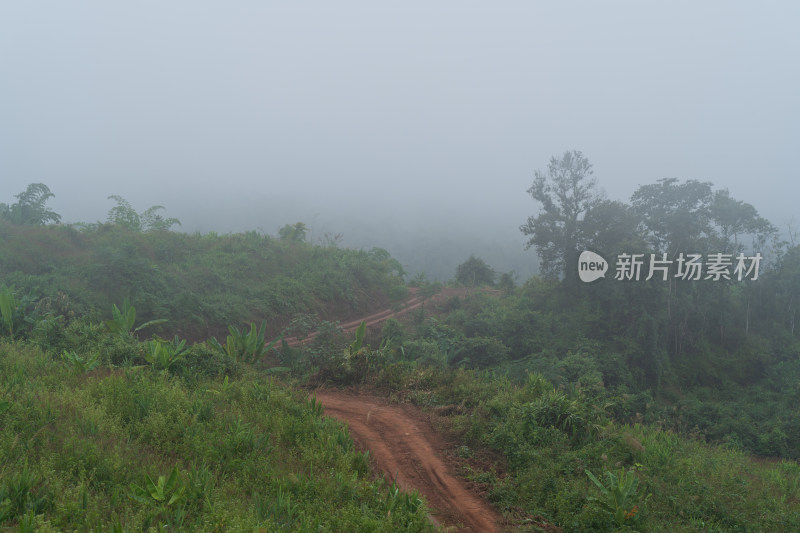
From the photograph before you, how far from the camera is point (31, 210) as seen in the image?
66.6 feet

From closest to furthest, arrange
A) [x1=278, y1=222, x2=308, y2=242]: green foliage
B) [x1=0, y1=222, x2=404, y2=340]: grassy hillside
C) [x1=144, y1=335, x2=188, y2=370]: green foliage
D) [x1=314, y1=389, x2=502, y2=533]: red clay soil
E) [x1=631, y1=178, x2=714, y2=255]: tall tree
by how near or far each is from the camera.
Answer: [x1=314, y1=389, x2=502, y2=533]: red clay soil < [x1=144, y1=335, x2=188, y2=370]: green foliage < [x1=0, y1=222, x2=404, y2=340]: grassy hillside < [x1=631, y1=178, x2=714, y2=255]: tall tree < [x1=278, y1=222, x2=308, y2=242]: green foliage

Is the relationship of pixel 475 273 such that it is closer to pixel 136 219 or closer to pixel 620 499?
pixel 136 219

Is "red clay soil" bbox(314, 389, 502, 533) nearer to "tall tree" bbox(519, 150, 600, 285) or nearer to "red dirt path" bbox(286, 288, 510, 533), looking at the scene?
"red dirt path" bbox(286, 288, 510, 533)

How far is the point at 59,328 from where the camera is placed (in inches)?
407

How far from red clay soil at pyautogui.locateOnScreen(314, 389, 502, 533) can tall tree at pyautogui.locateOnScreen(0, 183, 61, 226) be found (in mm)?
18563

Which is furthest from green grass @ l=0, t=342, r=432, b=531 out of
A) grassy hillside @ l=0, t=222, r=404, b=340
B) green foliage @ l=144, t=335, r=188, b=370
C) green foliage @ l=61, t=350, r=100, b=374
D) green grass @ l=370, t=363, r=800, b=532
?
grassy hillside @ l=0, t=222, r=404, b=340

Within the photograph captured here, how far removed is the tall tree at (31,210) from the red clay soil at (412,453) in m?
18.6

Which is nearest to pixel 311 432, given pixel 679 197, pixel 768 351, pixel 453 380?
pixel 453 380

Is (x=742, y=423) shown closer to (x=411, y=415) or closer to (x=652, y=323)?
(x=652, y=323)

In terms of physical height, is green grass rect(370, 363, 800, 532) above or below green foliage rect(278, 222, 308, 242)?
below

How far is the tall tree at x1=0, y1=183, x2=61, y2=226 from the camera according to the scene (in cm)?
1991

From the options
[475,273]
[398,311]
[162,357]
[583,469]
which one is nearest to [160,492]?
[162,357]

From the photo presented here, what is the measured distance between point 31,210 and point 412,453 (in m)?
22.0

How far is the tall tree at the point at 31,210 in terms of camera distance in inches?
784
